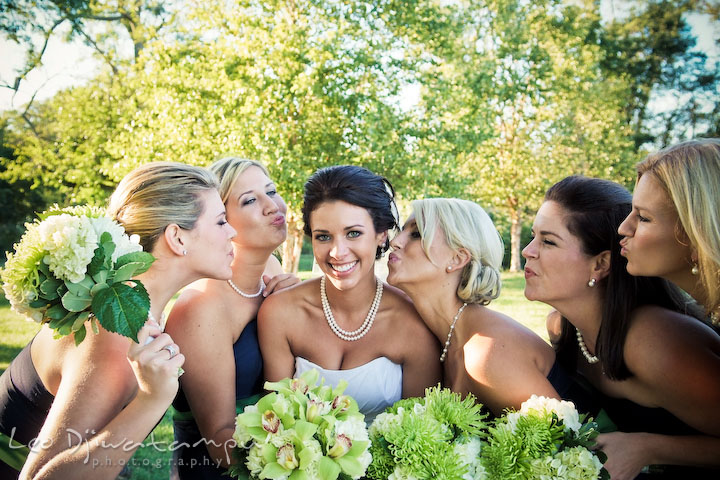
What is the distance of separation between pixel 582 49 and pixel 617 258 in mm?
29141

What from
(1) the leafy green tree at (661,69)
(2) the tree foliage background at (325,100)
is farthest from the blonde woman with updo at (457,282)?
(1) the leafy green tree at (661,69)

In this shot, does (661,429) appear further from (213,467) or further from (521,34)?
(521,34)

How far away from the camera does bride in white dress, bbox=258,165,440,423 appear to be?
12.9 feet

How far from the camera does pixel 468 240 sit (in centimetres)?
390

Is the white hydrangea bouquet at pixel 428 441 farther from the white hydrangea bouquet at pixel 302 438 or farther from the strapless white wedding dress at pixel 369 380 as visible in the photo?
the strapless white wedding dress at pixel 369 380

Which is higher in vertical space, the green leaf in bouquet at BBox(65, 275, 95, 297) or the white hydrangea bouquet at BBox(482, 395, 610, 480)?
the green leaf in bouquet at BBox(65, 275, 95, 297)

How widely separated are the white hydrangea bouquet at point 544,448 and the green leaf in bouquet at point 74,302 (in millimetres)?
2128

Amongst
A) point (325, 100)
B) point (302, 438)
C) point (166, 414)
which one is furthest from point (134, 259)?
point (325, 100)

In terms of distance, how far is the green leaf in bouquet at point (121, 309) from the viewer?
2.52 metres

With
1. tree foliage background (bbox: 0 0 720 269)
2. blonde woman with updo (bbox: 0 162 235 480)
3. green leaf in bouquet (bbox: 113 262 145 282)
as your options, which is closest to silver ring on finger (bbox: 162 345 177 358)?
blonde woman with updo (bbox: 0 162 235 480)

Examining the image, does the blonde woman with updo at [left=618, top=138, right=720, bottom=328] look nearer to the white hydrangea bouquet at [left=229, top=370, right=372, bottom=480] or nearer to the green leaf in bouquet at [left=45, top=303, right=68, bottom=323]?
the white hydrangea bouquet at [left=229, top=370, right=372, bottom=480]

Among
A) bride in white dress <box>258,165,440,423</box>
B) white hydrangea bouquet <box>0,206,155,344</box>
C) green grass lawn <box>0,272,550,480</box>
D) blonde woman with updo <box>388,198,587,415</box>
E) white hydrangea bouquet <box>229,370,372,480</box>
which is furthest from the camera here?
green grass lawn <box>0,272,550,480</box>

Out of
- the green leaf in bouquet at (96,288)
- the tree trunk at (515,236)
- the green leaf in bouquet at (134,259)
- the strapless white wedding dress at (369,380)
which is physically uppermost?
the green leaf in bouquet at (134,259)

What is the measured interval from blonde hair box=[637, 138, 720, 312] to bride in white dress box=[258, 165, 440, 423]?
188cm
